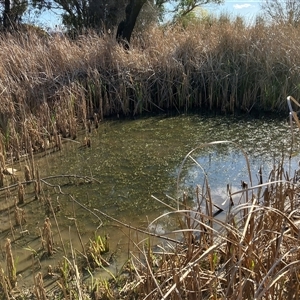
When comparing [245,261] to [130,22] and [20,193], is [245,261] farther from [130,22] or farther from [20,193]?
[130,22]

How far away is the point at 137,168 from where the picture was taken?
16.4ft

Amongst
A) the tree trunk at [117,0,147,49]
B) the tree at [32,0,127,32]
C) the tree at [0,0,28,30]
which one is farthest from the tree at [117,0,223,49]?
the tree at [0,0,28,30]

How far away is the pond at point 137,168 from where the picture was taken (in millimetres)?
3521

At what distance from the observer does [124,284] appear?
2.64 meters

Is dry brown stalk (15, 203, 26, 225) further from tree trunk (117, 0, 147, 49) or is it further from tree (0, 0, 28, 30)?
tree (0, 0, 28, 30)

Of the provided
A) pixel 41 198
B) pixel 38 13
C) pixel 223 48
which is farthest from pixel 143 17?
pixel 41 198

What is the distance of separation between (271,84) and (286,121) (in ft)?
2.73

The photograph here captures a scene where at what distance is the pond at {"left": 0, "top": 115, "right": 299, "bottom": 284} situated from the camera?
3521mm

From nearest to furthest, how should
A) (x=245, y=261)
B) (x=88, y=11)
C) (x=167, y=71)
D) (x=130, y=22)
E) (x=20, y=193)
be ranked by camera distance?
(x=245, y=261), (x=20, y=193), (x=167, y=71), (x=130, y=22), (x=88, y=11)

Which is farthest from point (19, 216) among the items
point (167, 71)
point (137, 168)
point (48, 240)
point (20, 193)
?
point (167, 71)

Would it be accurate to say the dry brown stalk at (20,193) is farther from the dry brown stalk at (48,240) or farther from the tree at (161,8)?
the tree at (161,8)

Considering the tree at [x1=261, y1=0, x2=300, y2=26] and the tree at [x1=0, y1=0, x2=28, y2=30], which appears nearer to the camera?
the tree at [x1=261, y1=0, x2=300, y2=26]

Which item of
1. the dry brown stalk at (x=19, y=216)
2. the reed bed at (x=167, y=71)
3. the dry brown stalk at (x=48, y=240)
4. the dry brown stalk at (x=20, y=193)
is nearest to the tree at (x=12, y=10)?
the reed bed at (x=167, y=71)

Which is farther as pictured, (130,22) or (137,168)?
(130,22)
